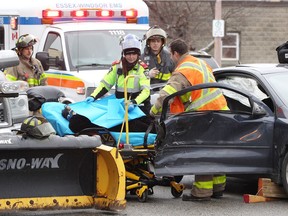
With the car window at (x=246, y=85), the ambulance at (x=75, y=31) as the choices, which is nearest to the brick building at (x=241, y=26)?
the ambulance at (x=75, y=31)

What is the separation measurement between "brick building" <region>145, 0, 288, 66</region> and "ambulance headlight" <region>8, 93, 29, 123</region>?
90.3ft

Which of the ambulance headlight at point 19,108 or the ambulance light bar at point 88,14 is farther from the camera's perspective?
the ambulance light bar at point 88,14

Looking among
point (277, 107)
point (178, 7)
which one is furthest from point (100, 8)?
point (178, 7)

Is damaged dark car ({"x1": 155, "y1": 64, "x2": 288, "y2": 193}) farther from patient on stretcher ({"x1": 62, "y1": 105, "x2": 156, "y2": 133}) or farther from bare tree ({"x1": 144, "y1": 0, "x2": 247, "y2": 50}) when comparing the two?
bare tree ({"x1": 144, "y1": 0, "x2": 247, "y2": 50})

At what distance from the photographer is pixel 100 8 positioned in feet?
52.3

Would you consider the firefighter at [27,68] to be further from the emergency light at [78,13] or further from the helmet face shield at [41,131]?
the helmet face shield at [41,131]

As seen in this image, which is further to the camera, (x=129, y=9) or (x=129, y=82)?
(x=129, y=9)

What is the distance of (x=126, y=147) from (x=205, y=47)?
28460 mm

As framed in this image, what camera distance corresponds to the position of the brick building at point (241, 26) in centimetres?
3772

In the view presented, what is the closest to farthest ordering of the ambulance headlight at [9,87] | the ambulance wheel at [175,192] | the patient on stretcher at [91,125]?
the ambulance headlight at [9,87] < the patient on stretcher at [91,125] < the ambulance wheel at [175,192]

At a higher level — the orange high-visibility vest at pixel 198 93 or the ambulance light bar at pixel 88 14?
the ambulance light bar at pixel 88 14

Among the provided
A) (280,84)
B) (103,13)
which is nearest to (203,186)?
(280,84)

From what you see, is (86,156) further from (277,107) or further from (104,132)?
(277,107)

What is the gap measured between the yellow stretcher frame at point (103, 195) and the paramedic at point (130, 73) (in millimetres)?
1671
